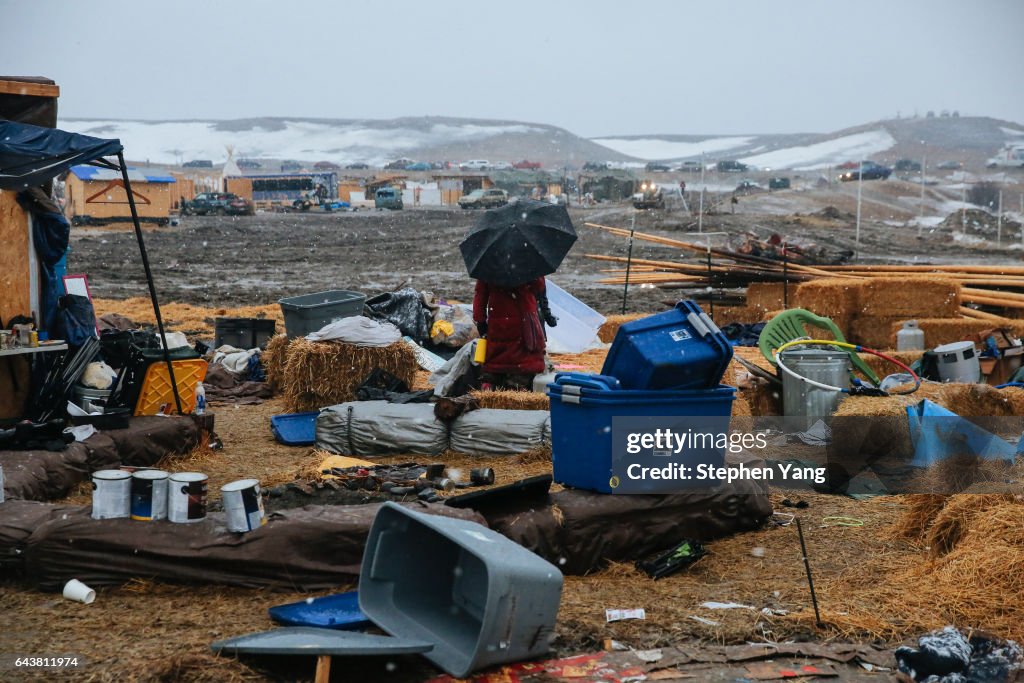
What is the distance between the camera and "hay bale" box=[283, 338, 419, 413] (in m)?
9.80

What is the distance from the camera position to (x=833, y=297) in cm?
1384

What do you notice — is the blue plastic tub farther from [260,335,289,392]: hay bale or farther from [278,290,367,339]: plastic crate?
[278,290,367,339]: plastic crate

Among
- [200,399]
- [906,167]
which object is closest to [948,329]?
[200,399]

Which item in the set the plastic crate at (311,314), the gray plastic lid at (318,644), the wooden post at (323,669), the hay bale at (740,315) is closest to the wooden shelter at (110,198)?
the hay bale at (740,315)

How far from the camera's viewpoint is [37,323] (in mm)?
8953

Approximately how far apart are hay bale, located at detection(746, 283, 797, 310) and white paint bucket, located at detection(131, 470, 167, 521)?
35.0 feet

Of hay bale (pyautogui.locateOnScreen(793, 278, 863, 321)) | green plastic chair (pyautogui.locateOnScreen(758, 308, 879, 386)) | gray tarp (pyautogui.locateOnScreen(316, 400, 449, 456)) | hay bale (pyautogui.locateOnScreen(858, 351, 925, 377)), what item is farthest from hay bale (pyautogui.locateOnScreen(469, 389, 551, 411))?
hay bale (pyautogui.locateOnScreen(793, 278, 863, 321))

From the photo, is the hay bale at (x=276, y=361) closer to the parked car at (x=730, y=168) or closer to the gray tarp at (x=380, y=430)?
the gray tarp at (x=380, y=430)

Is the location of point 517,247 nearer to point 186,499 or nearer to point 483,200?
point 186,499

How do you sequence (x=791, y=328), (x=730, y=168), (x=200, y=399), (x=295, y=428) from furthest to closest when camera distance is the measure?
(x=730, y=168) < (x=791, y=328) < (x=295, y=428) < (x=200, y=399)

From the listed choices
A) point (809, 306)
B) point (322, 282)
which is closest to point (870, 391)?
point (809, 306)

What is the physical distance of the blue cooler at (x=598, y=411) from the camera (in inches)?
238

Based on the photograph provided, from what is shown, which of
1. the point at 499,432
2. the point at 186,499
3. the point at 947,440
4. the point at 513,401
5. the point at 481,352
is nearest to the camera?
the point at 186,499

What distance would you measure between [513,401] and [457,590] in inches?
150
